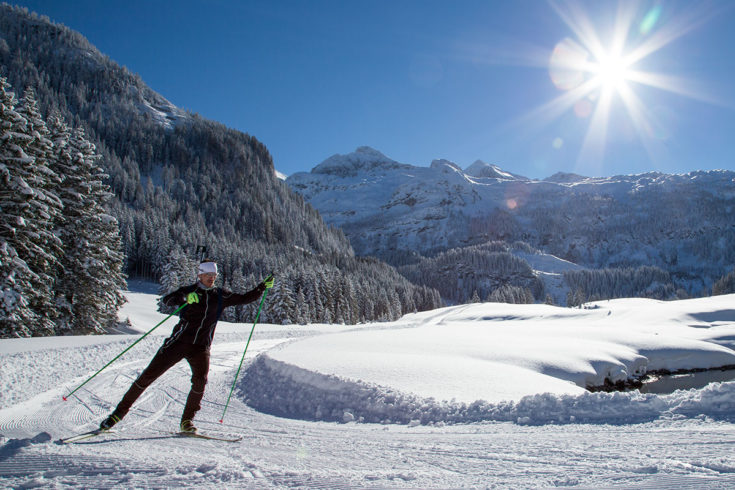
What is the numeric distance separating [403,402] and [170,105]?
225 metres

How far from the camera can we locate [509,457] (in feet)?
14.4

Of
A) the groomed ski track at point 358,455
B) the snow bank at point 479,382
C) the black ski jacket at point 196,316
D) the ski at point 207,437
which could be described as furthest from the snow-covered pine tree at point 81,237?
the ski at point 207,437

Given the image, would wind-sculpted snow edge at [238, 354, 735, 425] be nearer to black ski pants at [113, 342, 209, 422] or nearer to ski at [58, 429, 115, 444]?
black ski pants at [113, 342, 209, 422]

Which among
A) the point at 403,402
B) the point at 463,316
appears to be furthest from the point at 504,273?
the point at 403,402

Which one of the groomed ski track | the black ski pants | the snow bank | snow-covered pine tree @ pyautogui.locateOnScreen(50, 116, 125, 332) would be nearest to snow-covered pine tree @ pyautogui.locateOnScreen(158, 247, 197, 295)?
snow-covered pine tree @ pyautogui.locateOnScreen(50, 116, 125, 332)

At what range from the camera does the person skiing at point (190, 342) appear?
5650 millimetres

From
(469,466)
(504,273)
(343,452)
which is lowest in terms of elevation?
(343,452)

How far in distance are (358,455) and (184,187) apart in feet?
496

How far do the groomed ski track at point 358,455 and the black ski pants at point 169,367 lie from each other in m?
0.47

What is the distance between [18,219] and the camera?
15.4 meters

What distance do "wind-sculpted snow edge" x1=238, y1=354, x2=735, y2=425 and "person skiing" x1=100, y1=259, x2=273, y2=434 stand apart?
2.50 meters

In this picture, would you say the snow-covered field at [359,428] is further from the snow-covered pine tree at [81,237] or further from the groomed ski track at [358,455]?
the snow-covered pine tree at [81,237]

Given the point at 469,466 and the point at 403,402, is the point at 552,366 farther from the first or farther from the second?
the point at 469,466

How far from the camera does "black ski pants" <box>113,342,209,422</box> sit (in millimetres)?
5631
